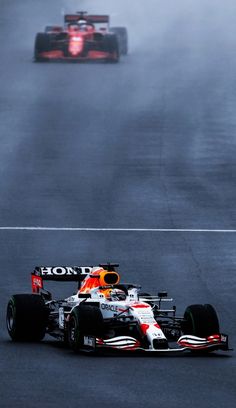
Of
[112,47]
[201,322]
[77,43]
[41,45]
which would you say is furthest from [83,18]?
[201,322]

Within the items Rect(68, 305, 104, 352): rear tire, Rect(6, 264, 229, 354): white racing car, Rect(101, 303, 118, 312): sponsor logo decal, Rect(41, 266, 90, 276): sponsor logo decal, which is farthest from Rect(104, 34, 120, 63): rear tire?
Rect(68, 305, 104, 352): rear tire

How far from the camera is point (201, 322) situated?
63.8 feet

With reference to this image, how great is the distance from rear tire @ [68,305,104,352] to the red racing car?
4101 centimetres

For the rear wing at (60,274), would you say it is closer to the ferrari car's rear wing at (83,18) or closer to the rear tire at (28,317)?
the rear tire at (28,317)

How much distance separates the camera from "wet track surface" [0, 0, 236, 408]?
16953 millimetres

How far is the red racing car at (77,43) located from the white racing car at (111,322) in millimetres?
39380

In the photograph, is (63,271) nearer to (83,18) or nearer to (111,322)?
(111,322)

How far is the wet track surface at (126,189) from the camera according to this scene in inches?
667

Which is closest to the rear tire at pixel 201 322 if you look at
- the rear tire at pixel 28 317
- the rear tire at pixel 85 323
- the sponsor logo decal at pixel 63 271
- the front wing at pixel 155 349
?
the front wing at pixel 155 349

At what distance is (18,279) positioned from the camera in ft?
86.2

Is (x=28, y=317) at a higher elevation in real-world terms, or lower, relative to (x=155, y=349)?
higher

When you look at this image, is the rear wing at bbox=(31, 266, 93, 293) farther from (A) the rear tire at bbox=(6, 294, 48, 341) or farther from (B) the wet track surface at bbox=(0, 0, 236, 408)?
(A) the rear tire at bbox=(6, 294, 48, 341)

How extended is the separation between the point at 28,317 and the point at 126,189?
17490 millimetres

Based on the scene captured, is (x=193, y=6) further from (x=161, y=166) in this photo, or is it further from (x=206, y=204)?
(x=206, y=204)
